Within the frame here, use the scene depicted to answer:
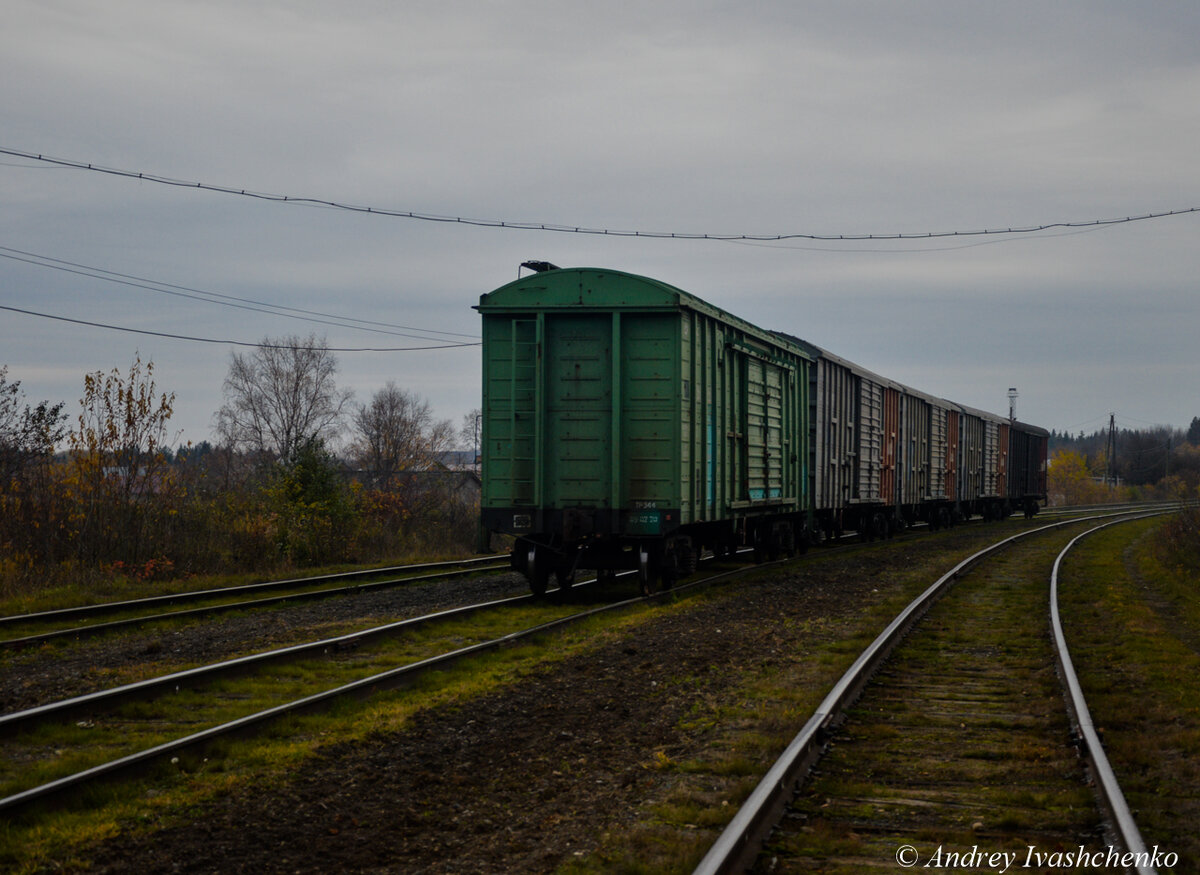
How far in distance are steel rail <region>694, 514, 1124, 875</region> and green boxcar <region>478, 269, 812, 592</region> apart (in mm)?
4405

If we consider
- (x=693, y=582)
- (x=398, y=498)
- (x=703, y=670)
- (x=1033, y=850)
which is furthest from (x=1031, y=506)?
(x=1033, y=850)

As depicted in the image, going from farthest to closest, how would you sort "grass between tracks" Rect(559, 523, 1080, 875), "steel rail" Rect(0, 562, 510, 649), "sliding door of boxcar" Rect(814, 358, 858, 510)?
1. "sliding door of boxcar" Rect(814, 358, 858, 510)
2. "steel rail" Rect(0, 562, 510, 649)
3. "grass between tracks" Rect(559, 523, 1080, 875)

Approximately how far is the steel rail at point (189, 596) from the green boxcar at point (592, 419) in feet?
14.2

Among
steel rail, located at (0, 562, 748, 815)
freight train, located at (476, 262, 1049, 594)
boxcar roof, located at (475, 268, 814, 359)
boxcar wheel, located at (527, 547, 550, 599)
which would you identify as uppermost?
boxcar roof, located at (475, 268, 814, 359)

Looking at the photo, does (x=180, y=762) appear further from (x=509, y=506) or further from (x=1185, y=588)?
A: (x=1185, y=588)

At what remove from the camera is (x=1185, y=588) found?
17422 millimetres

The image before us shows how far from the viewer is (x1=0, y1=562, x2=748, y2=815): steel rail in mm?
5397

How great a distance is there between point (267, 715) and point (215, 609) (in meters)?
7.09

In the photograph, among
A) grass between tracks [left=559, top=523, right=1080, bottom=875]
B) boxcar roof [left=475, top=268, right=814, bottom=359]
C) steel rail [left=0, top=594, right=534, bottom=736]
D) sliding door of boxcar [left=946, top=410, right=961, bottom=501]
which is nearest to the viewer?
grass between tracks [left=559, top=523, right=1080, bottom=875]

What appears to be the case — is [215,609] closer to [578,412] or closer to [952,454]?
[578,412]

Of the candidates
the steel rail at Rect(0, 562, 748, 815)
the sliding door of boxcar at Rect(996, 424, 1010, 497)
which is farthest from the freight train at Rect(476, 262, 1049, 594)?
the sliding door of boxcar at Rect(996, 424, 1010, 497)

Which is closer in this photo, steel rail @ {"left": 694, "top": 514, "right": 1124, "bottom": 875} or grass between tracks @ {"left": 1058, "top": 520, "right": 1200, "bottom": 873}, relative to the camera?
steel rail @ {"left": 694, "top": 514, "right": 1124, "bottom": 875}

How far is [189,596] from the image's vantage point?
49.0 feet

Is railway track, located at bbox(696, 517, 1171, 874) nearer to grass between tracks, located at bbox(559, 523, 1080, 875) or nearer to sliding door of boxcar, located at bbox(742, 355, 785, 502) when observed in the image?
grass between tracks, located at bbox(559, 523, 1080, 875)
